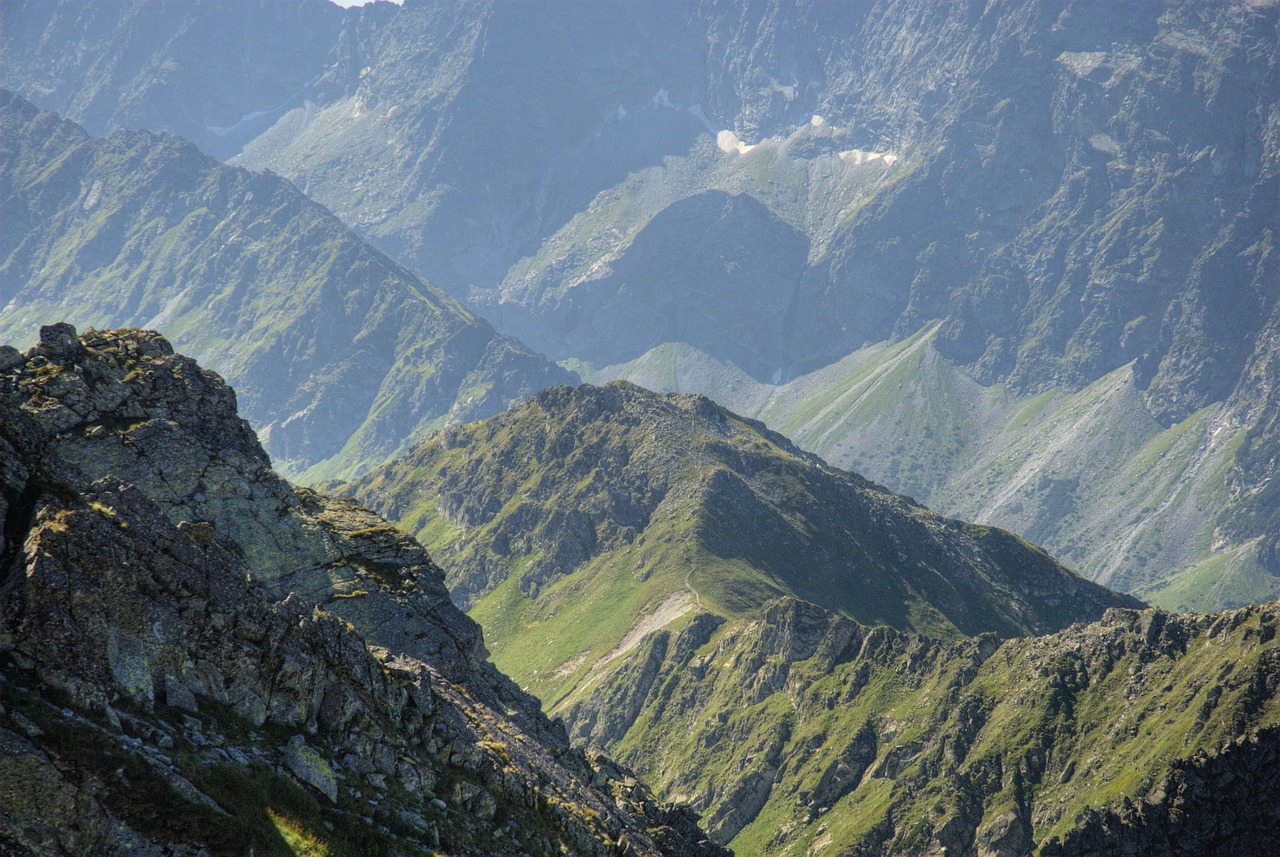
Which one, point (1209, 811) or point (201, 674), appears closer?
point (201, 674)

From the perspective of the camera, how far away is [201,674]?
37.2 m

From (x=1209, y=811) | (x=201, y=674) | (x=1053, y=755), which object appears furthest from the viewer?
(x=1053, y=755)

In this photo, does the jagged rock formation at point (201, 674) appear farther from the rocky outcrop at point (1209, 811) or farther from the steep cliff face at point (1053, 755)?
the steep cliff face at point (1053, 755)

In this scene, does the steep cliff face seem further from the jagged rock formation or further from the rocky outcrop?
the jagged rock formation

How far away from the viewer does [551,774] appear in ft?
217

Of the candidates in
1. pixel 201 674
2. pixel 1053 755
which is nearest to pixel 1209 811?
pixel 1053 755

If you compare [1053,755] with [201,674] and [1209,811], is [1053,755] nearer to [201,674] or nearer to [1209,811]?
[1209,811]

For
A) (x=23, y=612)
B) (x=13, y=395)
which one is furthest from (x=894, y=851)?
(x=23, y=612)

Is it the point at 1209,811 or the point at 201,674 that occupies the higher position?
the point at 201,674

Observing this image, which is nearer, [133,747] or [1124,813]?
[133,747]

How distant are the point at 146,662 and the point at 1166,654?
161m

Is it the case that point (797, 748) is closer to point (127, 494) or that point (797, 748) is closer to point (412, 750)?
point (412, 750)

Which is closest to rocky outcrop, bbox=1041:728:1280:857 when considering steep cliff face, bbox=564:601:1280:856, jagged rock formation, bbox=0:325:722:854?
steep cliff face, bbox=564:601:1280:856

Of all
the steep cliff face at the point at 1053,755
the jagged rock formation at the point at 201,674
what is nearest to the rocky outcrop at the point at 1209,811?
the steep cliff face at the point at 1053,755
